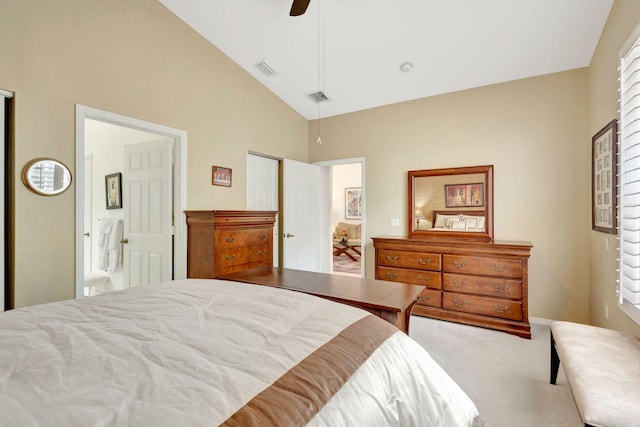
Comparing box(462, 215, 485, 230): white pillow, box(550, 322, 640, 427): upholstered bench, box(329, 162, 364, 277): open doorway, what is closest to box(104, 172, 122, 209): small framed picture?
box(462, 215, 485, 230): white pillow

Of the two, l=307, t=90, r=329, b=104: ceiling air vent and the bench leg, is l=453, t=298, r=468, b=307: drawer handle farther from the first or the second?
l=307, t=90, r=329, b=104: ceiling air vent

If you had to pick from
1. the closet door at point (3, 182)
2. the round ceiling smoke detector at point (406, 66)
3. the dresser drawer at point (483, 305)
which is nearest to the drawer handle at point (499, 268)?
the dresser drawer at point (483, 305)

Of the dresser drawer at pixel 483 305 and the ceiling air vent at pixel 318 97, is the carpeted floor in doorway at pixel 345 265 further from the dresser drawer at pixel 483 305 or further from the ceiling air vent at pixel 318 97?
the ceiling air vent at pixel 318 97

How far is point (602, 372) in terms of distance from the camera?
1.40 meters

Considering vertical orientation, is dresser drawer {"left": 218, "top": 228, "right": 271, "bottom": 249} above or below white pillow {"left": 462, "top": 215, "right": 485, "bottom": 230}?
below

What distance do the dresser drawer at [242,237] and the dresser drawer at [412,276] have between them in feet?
4.91

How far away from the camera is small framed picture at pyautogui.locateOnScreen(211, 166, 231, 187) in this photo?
3.38 m

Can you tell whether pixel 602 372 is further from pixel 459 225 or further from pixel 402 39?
pixel 402 39

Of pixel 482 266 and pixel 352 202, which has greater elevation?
pixel 352 202

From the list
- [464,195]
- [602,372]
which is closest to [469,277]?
[464,195]

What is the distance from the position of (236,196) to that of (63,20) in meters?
2.09

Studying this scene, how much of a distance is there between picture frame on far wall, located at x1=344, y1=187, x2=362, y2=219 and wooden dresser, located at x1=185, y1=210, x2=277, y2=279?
17.7 ft

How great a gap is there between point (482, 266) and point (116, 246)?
13.9 feet

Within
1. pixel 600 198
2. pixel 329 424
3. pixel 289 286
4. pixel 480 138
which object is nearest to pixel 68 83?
pixel 289 286
